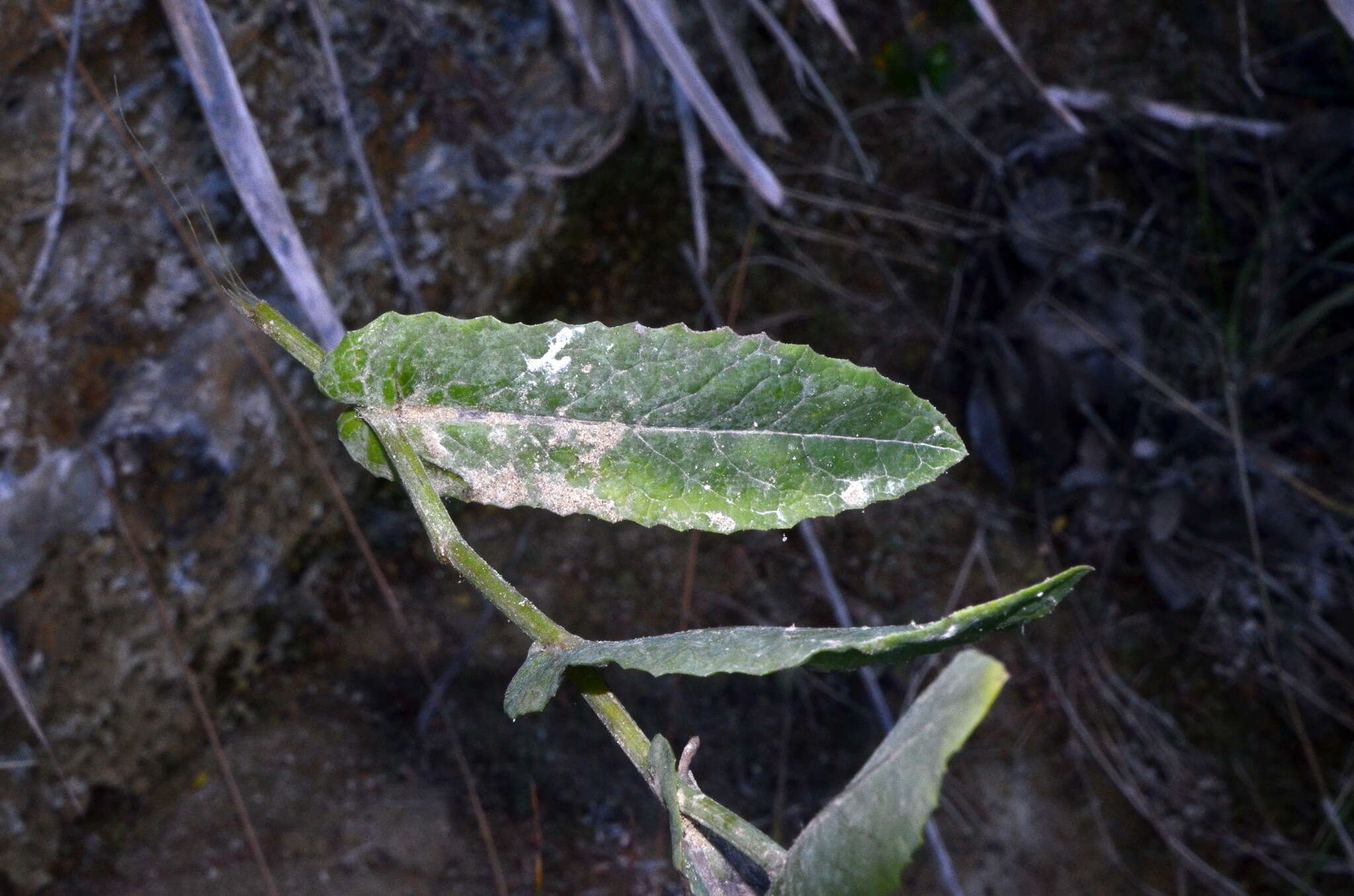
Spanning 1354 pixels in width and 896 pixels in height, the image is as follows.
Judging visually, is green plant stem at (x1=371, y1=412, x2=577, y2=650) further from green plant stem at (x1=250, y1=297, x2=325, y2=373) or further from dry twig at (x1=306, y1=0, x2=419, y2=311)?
dry twig at (x1=306, y1=0, x2=419, y2=311)

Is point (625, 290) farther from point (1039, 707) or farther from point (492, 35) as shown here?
point (1039, 707)

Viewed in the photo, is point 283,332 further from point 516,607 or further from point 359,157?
point 359,157

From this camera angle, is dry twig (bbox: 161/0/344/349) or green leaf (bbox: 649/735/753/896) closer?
green leaf (bbox: 649/735/753/896)

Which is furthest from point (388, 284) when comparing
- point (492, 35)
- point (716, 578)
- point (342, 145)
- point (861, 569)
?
point (861, 569)

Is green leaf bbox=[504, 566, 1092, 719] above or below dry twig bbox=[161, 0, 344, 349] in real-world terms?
below

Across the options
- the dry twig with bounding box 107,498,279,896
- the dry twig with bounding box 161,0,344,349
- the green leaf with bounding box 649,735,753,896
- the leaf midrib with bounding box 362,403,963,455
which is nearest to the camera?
the green leaf with bounding box 649,735,753,896

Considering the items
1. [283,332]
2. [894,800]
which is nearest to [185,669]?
[283,332]

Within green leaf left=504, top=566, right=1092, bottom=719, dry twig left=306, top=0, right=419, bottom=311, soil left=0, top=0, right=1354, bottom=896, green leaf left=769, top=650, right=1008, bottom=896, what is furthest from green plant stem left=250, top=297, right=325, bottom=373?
dry twig left=306, top=0, right=419, bottom=311
